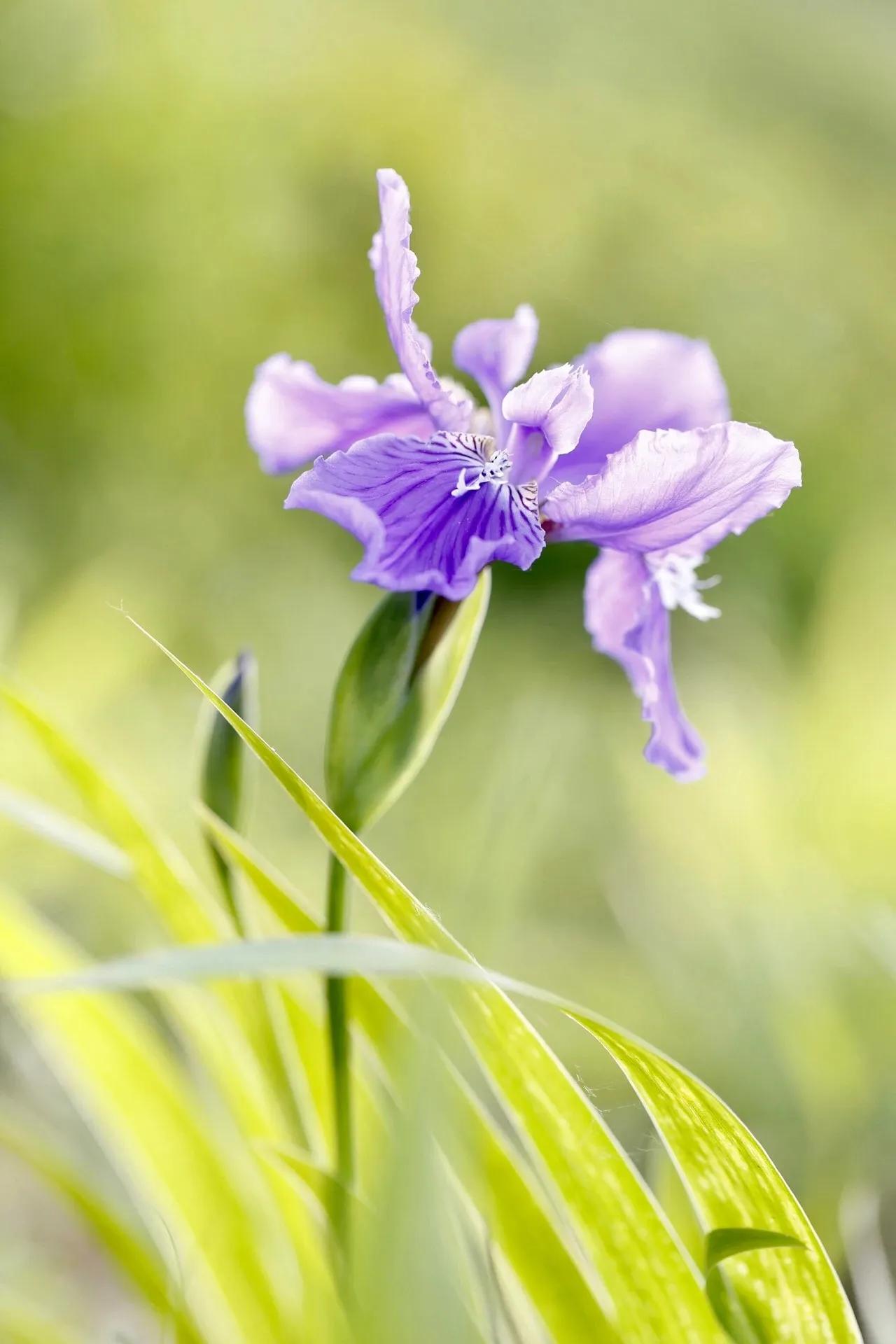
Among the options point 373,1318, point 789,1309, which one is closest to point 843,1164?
point 789,1309

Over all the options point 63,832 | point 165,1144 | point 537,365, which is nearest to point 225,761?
point 63,832

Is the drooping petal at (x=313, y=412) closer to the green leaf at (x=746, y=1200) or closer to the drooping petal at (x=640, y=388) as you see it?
the drooping petal at (x=640, y=388)

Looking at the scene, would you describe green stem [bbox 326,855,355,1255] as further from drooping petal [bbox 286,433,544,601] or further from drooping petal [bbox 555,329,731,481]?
drooping petal [bbox 555,329,731,481]

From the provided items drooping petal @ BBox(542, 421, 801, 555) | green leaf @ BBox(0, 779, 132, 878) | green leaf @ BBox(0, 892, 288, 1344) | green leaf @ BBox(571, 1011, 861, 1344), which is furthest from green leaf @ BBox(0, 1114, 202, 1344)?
drooping petal @ BBox(542, 421, 801, 555)

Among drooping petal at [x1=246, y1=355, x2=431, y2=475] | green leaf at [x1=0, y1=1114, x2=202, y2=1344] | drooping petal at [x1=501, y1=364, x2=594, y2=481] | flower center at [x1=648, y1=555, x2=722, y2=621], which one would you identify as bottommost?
Answer: green leaf at [x1=0, y1=1114, x2=202, y2=1344]

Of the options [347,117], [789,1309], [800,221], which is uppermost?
[347,117]

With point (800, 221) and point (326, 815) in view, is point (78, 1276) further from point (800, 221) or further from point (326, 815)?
point (800, 221)
